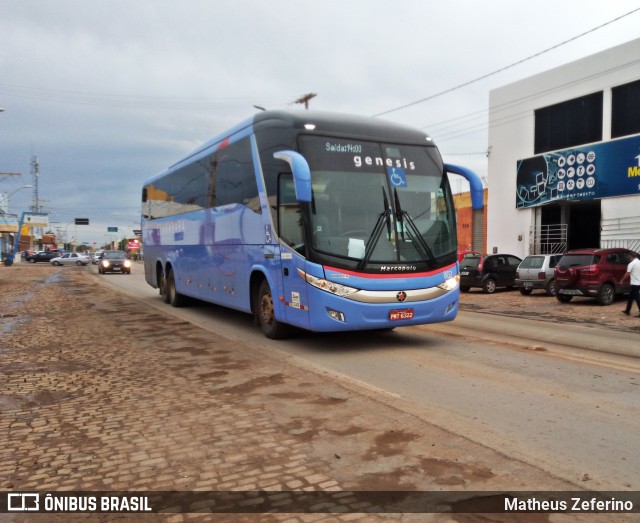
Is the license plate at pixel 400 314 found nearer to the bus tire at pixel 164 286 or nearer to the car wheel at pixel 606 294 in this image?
the bus tire at pixel 164 286

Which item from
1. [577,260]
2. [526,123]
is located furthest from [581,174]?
[577,260]

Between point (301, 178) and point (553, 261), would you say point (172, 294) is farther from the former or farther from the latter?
point (553, 261)

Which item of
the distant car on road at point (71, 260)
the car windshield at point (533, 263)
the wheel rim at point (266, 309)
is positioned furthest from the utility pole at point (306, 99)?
the distant car on road at point (71, 260)

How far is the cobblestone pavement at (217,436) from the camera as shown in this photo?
3490mm

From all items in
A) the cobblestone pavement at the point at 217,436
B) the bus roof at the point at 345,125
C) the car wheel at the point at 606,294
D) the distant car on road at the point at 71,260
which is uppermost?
the bus roof at the point at 345,125

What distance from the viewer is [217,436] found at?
4.36 meters

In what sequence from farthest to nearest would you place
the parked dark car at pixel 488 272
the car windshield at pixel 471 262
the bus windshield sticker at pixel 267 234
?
the car windshield at pixel 471 262
the parked dark car at pixel 488 272
the bus windshield sticker at pixel 267 234

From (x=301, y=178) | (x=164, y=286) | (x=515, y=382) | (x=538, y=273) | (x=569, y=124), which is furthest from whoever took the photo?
(x=569, y=124)

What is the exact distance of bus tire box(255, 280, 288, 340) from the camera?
887 centimetres

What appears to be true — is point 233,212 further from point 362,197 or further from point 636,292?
point 636,292

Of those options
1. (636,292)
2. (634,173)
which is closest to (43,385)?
(636,292)

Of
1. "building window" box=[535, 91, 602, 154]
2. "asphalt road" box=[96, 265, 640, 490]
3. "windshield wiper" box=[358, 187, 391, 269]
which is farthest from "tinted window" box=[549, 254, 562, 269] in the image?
"windshield wiper" box=[358, 187, 391, 269]

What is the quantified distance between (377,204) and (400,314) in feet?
5.67

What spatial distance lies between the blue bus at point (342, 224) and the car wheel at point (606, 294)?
8.94 metres
